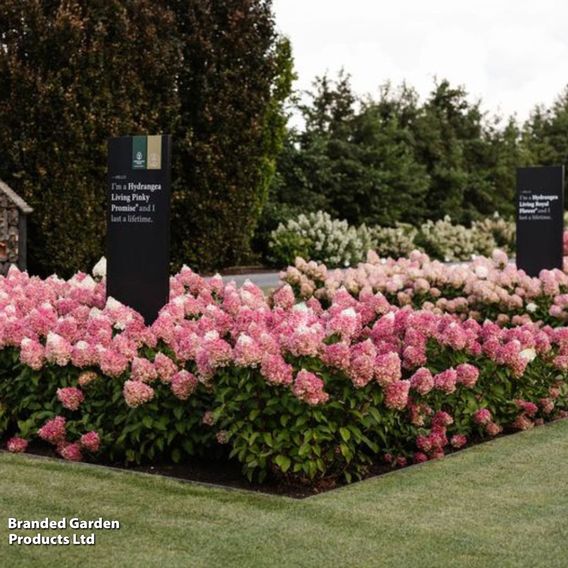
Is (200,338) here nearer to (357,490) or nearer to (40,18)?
(357,490)

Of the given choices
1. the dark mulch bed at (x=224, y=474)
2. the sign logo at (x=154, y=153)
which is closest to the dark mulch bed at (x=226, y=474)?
the dark mulch bed at (x=224, y=474)

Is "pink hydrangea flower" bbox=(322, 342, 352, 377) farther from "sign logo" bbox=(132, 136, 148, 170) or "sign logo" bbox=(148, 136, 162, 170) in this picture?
"sign logo" bbox=(132, 136, 148, 170)

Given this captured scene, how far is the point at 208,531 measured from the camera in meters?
5.25

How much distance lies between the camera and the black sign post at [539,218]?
12.4 metres

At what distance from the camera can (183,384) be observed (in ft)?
20.8

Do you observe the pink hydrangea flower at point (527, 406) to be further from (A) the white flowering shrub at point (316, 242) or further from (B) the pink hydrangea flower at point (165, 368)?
(A) the white flowering shrub at point (316, 242)

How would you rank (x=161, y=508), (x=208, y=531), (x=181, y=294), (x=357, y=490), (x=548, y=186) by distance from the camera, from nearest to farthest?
(x=208, y=531), (x=161, y=508), (x=357, y=490), (x=181, y=294), (x=548, y=186)

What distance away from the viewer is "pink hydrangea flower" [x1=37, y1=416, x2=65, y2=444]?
22.3 feet

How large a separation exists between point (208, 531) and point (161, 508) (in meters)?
0.48

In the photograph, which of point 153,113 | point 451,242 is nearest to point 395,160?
point 451,242

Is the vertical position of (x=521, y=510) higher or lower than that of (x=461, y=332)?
lower

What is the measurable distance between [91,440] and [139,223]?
185 cm

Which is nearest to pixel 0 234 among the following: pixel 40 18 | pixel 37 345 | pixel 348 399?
pixel 40 18

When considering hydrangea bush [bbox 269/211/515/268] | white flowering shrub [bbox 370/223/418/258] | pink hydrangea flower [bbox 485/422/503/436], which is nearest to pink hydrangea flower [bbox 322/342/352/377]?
pink hydrangea flower [bbox 485/422/503/436]
